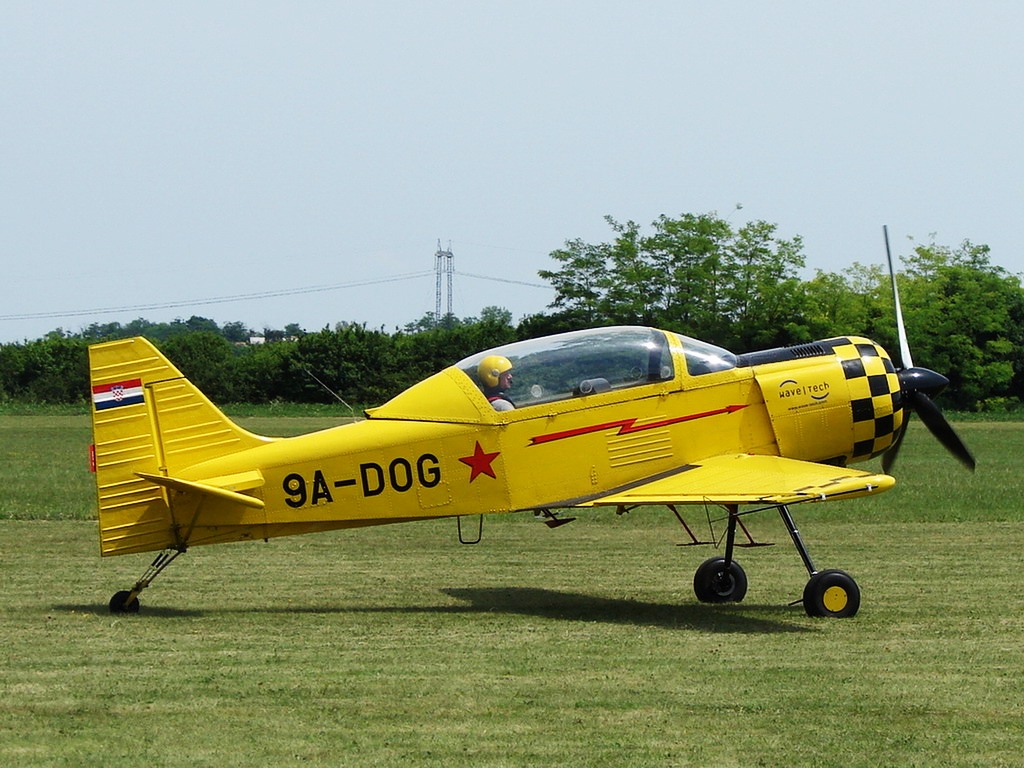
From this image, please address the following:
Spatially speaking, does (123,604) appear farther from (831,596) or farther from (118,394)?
(831,596)

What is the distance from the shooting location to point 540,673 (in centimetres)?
809

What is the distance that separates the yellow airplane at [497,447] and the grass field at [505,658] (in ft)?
2.69

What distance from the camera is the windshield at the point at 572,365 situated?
1076 centimetres

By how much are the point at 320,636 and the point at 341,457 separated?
4.99 feet

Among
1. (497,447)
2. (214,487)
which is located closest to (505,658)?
(497,447)

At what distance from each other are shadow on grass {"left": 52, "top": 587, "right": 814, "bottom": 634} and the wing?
945 mm

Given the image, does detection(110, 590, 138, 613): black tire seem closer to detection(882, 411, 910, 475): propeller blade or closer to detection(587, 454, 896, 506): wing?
detection(587, 454, 896, 506): wing

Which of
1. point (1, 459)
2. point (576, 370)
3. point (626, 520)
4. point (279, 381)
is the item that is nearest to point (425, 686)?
point (576, 370)

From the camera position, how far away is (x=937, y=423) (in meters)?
12.2

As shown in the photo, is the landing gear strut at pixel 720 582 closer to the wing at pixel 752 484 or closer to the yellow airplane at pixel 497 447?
the yellow airplane at pixel 497 447

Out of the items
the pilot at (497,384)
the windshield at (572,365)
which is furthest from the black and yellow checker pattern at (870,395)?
the pilot at (497,384)

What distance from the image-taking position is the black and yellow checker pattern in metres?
11.4

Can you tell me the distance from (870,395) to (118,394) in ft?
20.2

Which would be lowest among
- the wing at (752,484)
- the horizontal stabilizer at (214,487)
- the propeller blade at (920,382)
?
the wing at (752,484)
